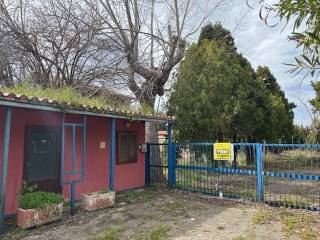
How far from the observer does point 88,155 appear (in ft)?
29.7

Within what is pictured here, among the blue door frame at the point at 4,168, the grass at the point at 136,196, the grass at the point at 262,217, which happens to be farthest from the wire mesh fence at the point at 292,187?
the blue door frame at the point at 4,168

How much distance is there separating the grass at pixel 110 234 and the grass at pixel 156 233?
43cm

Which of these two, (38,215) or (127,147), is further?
(127,147)

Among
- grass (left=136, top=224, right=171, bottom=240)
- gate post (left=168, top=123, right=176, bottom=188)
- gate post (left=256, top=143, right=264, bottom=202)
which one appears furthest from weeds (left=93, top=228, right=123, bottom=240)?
gate post (left=168, top=123, right=176, bottom=188)

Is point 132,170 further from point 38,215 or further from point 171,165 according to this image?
point 38,215

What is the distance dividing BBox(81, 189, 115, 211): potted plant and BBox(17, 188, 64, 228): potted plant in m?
0.96

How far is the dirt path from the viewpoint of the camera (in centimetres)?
584

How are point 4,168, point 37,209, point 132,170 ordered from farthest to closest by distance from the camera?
point 132,170 < point 37,209 < point 4,168

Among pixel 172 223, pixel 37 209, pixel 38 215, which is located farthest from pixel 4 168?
pixel 172 223

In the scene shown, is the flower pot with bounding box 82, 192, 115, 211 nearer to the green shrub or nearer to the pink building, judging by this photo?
the pink building

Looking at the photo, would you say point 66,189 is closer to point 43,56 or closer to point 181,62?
point 43,56

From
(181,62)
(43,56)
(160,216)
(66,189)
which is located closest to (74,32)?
(43,56)

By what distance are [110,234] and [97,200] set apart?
2.06 meters

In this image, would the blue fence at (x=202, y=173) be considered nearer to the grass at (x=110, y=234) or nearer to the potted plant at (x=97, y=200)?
the potted plant at (x=97, y=200)
